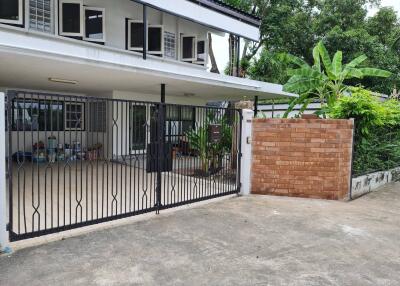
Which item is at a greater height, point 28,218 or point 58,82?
point 58,82

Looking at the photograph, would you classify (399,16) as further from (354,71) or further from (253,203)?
(253,203)

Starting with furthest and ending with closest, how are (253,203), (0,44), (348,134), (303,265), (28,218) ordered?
(348,134), (253,203), (0,44), (28,218), (303,265)

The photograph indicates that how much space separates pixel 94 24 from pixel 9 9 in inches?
106

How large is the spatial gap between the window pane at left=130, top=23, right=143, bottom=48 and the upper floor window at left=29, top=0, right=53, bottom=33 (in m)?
A: 2.88

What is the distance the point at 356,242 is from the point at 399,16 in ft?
69.0

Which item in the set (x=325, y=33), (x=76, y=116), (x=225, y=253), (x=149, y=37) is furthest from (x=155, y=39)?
(x=325, y=33)

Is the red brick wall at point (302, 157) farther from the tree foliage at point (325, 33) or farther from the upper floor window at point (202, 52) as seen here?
the tree foliage at point (325, 33)

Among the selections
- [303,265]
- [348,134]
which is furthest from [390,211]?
[303,265]

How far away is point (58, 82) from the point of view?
9648mm

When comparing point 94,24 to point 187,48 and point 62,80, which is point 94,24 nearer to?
point 62,80

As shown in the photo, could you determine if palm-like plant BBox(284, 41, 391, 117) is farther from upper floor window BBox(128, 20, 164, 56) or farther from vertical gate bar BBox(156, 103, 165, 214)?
vertical gate bar BBox(156, 103, 165, 214)

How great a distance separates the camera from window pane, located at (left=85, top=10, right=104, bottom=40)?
1030 centimetres

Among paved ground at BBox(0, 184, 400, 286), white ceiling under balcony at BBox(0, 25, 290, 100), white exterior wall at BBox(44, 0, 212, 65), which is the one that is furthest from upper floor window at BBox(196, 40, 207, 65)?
paved ground at BBox(0, 184, 400, 286)

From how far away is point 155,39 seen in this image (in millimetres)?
12023
